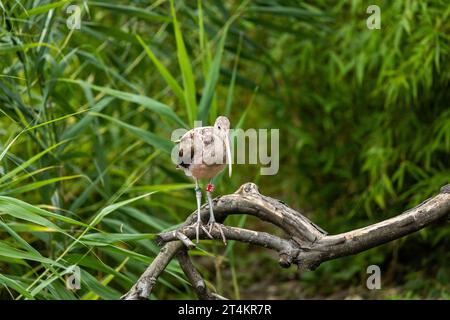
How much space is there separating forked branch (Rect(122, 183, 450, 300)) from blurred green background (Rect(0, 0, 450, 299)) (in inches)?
23.1

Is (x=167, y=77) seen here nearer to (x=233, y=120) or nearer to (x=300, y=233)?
(x=300, y=233)

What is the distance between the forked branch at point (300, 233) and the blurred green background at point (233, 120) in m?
0.59

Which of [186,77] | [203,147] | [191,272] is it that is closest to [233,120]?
[186,77]

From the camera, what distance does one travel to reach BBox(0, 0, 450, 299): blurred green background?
2875mm

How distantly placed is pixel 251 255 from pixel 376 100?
1362 mm

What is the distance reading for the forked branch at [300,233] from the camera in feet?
6.46

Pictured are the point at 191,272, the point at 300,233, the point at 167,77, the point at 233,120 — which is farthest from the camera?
the point at 233,120

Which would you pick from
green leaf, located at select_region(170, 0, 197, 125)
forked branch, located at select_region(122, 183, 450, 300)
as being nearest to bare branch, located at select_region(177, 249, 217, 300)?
forked branch, located at select_region(122, 183, 450, 300)

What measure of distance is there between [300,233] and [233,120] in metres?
3.20

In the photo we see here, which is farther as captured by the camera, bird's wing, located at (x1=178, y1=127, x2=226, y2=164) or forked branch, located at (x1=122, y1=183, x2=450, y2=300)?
forked branch, located at (x1=122, y1=183, x2=450, y2=300)

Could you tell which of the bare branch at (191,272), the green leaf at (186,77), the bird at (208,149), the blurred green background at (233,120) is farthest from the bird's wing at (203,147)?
the green leaf at (186,77)

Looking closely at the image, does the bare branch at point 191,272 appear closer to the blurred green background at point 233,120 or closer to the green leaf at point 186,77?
the blurred green background at point 233,120

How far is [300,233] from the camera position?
1.99 meters

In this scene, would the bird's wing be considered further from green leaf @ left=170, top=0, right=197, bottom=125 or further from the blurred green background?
green leaf @ left=170, top=0, right=197, bottom=125
